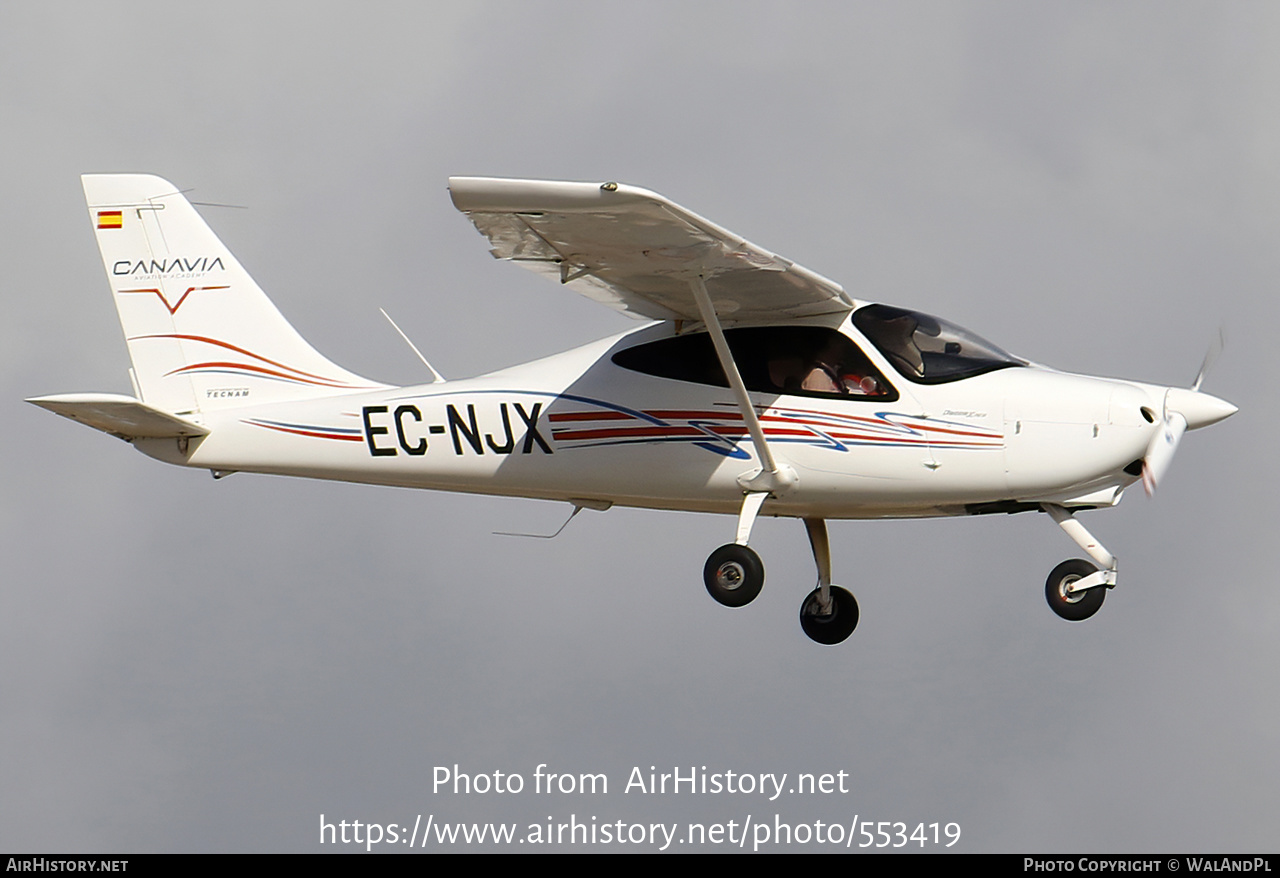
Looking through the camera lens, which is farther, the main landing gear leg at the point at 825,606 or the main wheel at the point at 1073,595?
Answer: the main landing gear leg at the point at 825,606

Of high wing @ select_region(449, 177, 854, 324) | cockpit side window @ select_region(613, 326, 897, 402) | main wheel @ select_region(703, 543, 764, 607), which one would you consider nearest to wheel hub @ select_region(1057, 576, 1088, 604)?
cockpit side window @ select_region(613, 326, 897, 402)

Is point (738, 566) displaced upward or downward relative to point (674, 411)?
downward

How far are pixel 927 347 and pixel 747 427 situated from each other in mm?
1587

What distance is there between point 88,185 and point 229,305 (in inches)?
68.1

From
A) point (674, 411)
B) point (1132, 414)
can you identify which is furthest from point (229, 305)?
point (1132, 414)

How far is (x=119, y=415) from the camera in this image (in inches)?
671

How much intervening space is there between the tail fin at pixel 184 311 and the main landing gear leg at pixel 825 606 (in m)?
4.51

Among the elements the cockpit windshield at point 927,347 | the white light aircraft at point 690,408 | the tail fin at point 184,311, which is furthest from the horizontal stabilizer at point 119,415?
the cockpit windshield at point 927,347

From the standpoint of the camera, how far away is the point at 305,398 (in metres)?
17.9

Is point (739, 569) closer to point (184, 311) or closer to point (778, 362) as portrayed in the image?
point (778, 362)

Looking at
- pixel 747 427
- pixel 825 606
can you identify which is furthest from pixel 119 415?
pixel 825 606

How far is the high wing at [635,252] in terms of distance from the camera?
13.3 meters

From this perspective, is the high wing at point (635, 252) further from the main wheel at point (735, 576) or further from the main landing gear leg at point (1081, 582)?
the main landing gear leg at point (1081, 582)

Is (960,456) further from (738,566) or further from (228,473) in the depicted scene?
(228,473)
